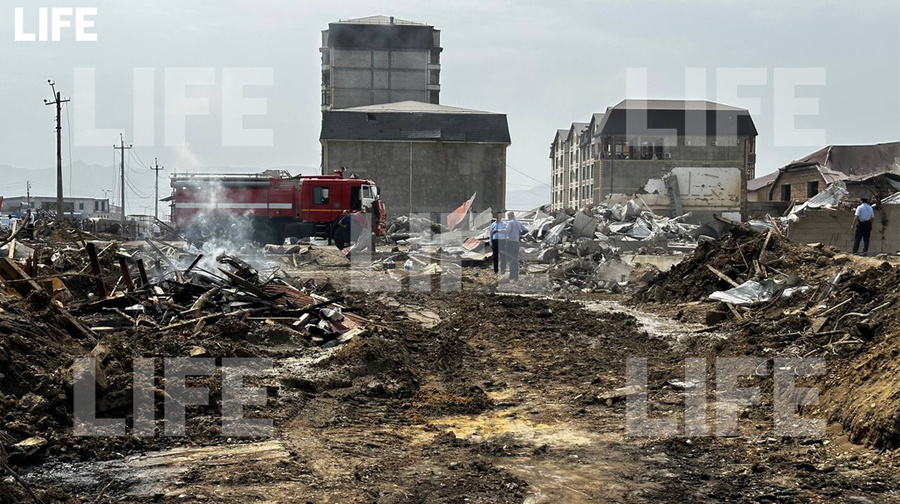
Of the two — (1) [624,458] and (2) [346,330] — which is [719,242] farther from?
(1) [624,458]

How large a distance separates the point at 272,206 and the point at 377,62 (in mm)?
36726

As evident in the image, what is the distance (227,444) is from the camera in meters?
6.38

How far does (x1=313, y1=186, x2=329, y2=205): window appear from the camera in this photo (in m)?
31.1

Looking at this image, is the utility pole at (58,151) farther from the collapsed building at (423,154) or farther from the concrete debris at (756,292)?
the concrete debris at (756,292)

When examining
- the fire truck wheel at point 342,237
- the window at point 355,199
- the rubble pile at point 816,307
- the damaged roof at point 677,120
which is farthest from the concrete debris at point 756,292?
the damaged roof at point 677,120

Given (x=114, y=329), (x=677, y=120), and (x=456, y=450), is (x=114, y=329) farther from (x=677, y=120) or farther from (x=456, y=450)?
(x=677, y=120)

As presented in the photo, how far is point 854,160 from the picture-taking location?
55.6 meters

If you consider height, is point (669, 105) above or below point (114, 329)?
above

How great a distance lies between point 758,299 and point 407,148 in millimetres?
39088

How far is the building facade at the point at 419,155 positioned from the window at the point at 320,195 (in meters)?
19.8

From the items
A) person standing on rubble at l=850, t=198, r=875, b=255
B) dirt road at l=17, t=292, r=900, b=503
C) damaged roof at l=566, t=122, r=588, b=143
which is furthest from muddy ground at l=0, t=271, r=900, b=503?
damaged roof at l=566, t=122, r=588, b=143

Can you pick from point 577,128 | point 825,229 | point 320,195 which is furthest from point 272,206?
point 577,128

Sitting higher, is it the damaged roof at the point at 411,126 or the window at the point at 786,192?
the damaged roof at the point at 411,126

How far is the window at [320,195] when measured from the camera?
3114 centimetres
